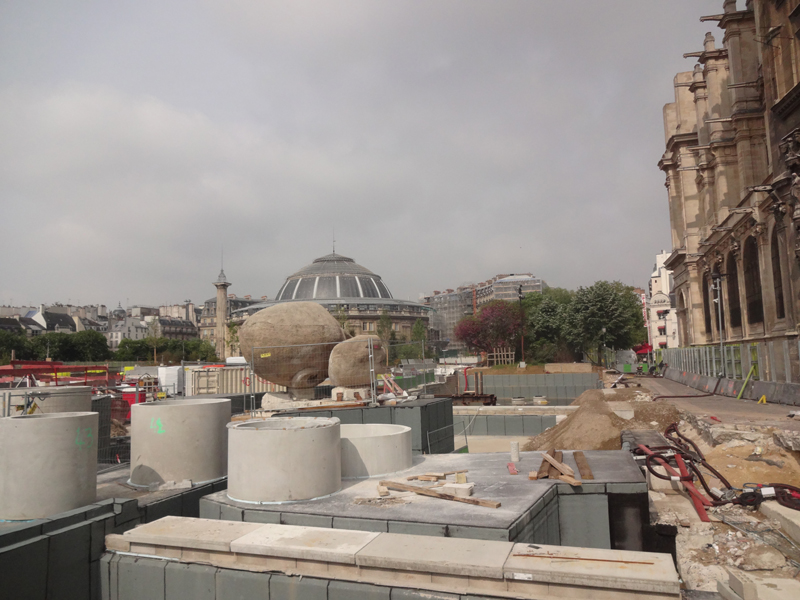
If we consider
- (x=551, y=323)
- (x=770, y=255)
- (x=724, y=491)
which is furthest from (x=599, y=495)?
(x=551, y=323)

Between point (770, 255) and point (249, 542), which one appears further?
point (770, 255)

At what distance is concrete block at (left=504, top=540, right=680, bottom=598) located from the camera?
166 inches

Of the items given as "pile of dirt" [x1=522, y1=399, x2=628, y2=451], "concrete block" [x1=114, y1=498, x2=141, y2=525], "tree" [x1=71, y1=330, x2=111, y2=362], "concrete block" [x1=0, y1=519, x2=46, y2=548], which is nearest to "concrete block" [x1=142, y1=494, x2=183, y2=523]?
"concrete block" [x1=114, y1=498, x2=141, y2=525]

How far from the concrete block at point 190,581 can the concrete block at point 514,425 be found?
63.6 ft

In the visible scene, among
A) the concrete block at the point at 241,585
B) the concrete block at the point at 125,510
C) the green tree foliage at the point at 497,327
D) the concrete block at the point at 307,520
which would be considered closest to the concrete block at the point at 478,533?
the concrete block at the point at 307,520

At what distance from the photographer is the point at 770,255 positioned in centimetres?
2519

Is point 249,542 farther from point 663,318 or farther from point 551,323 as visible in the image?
point 663,318

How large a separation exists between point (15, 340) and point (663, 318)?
98483 millimetres

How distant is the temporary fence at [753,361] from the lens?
1753 cm

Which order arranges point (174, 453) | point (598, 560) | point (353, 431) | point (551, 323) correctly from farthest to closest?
point (551, 323)
point (353, 431)
point (174, 453)
point (598, 560)

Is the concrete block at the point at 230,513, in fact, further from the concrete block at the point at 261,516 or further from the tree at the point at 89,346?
the tree at the point at 89,346

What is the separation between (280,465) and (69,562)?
2574 mm

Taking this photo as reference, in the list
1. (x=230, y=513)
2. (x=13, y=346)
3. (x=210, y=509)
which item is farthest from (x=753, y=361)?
(x=13, y=346)

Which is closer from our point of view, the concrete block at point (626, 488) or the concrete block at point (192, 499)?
the concrete block at point (626, 488)
